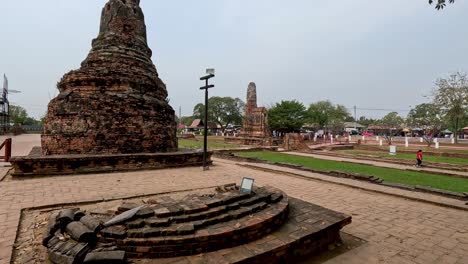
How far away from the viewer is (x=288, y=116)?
33406mm

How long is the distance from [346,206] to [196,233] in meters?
3.88

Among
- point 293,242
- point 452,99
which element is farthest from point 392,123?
point 293,242

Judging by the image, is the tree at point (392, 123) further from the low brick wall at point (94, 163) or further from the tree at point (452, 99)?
the low brick wall at point (94, 163)

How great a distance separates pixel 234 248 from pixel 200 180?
15.6 ft

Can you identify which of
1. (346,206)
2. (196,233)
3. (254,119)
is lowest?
(346,206)

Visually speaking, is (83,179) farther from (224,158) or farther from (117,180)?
(224,158)

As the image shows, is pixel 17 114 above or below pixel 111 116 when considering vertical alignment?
above

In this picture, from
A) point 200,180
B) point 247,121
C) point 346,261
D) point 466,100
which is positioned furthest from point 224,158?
point 466,100

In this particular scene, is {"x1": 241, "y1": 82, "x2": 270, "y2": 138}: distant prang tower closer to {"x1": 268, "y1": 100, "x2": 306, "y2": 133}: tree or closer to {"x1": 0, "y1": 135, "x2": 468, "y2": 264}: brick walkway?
{"x1": 268, "y1": 100, "x2": 306, "y2": 133}: tree

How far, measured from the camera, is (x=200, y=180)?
743 cm

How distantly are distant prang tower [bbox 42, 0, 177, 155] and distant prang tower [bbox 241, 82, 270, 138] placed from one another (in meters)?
17.2

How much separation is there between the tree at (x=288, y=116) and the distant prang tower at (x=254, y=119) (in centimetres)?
516

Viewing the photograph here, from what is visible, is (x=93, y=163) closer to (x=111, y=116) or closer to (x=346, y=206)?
(x=111, y=116)

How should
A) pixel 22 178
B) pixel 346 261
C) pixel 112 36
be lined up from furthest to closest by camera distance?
pixel 112 36
pixel 22 178
pixel 346 261
